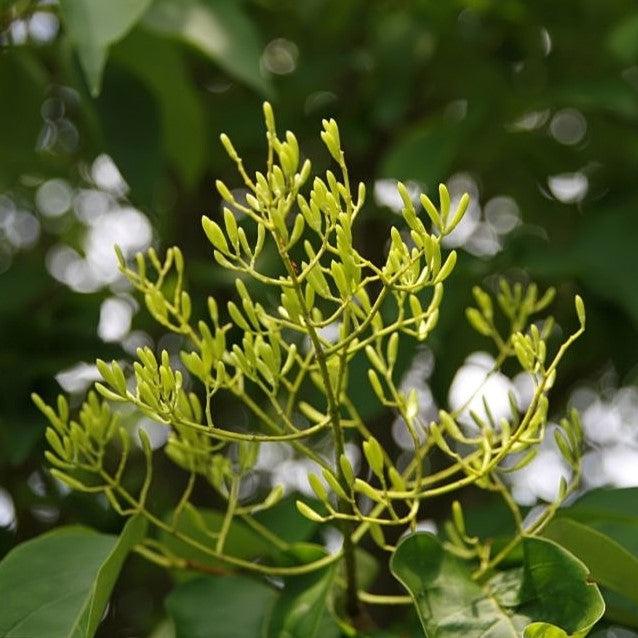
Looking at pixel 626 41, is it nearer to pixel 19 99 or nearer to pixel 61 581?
pixel 19 99

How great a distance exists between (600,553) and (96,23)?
49cm

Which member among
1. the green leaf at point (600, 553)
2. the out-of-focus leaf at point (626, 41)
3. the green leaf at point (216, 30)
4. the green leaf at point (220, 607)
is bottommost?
the green leaf at point (220, 607)

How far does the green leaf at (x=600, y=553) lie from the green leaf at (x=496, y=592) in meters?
0.04

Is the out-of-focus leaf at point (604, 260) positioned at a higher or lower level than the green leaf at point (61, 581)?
lower

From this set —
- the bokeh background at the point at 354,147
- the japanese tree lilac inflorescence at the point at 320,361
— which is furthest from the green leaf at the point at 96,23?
the japanese tree lilac inflorescence at the point at 320,361

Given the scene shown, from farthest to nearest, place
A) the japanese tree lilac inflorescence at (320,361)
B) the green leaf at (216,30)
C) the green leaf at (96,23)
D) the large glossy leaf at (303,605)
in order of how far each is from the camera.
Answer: the green leaf at (216,30), the green leaf at (96,23), the large glossy leaf at (303,605), the japanese tree lilac inflorescence at (320,361)

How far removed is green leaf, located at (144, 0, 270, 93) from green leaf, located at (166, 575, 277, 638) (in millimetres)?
394

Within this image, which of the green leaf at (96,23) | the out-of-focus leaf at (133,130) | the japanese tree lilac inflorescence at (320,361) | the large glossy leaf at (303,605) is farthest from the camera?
the out-of-focus leaf at (133,130)

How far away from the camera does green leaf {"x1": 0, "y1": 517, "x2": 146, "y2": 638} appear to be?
65cm

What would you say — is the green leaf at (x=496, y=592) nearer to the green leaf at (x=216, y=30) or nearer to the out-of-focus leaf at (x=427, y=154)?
the green leaf at (x=216, y=30)

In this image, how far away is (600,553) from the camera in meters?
0.67

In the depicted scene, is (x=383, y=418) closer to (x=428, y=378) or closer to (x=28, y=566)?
(x=428, y=378)

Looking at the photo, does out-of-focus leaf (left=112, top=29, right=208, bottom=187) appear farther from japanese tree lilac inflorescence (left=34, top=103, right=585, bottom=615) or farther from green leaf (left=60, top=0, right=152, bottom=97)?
japanese tree lilac inflorescence (left=34, top=103, right=585, bottom=615)

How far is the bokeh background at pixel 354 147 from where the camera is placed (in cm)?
106
